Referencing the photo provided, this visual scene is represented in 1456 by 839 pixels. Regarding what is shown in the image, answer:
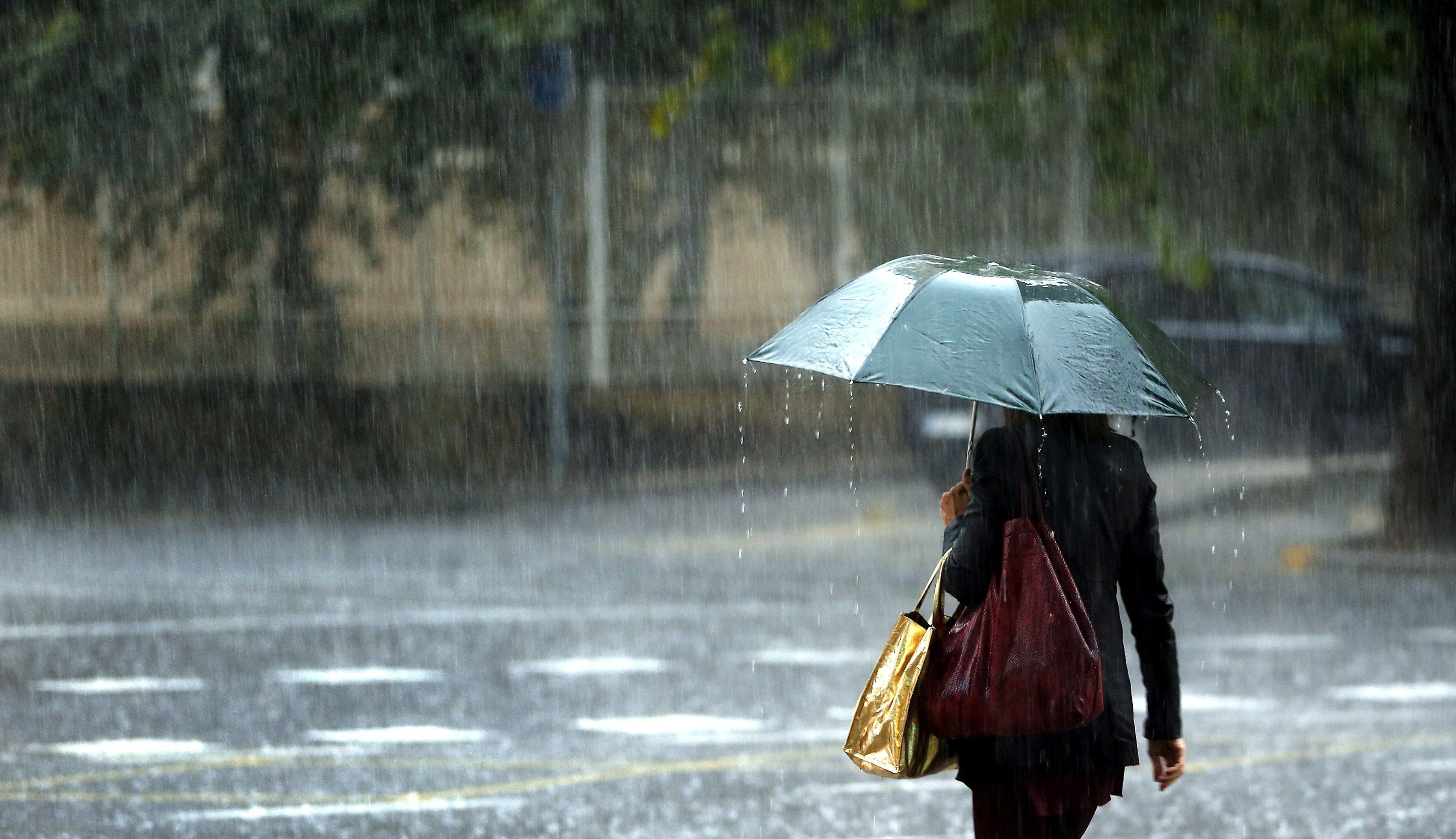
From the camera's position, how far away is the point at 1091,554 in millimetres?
3945

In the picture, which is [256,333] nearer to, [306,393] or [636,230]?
[306,393]

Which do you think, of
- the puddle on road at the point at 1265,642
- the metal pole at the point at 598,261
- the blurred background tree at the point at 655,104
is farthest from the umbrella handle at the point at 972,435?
the metal pole at the point at 598,261

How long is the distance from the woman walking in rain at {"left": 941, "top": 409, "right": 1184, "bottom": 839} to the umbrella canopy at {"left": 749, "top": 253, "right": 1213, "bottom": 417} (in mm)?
122

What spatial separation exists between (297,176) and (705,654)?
35.4 feet

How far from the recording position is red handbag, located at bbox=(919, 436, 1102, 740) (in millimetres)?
3730

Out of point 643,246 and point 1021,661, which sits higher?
point 643,246

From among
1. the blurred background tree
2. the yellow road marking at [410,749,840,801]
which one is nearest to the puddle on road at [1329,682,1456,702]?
the yellow road marking at [410,749,840,801]

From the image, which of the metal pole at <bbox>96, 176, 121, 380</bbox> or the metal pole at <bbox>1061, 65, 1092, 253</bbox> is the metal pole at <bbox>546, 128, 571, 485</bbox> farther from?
the metal pole at <bbox>1061, 65, 1092, 253</bbox>

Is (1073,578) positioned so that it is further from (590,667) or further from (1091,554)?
(590,667)

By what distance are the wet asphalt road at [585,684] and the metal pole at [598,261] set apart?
19.8 feet

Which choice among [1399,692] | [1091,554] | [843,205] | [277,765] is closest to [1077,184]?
[843,205]

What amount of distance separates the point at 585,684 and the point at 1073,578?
17.1 feet

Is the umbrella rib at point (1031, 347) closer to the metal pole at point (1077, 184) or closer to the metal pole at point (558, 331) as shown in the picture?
the metal pole at point (558, 331)

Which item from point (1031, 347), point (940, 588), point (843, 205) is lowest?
point (940, 588)
